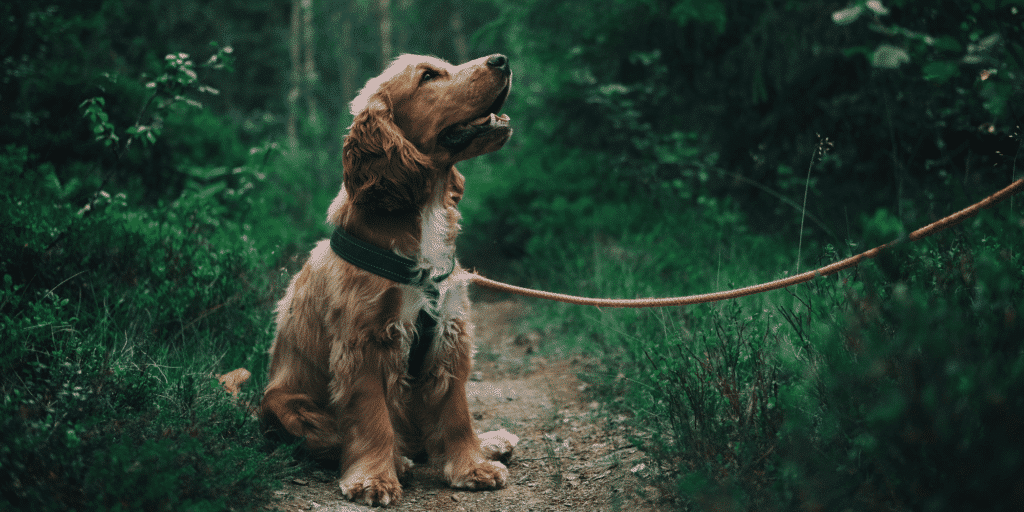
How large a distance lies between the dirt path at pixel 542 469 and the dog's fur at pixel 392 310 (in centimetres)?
10

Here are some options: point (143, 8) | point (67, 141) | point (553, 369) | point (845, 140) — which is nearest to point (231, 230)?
point (67, 141)

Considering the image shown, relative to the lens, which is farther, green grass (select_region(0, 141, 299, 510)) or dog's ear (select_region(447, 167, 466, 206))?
dog's ear (select_region(447, 167, 466, 206))

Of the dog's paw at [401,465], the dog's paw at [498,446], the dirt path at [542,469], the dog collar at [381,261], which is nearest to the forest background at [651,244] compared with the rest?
the dirt path at [542,469]

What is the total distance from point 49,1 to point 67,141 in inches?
67.3

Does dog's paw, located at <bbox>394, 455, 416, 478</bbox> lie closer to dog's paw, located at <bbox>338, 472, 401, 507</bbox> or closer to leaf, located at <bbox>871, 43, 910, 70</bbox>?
dog's paw, located at <bbox>338, 472, 401, 507</bbox>

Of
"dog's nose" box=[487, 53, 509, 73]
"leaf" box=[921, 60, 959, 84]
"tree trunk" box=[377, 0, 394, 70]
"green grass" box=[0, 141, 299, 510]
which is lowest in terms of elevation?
"green grass" box=[0, 141, 299, 510]

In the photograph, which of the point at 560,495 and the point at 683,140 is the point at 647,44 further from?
the point at 560,495

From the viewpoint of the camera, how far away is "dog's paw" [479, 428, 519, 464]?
303 centimetres

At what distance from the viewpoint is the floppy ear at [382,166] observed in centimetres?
272

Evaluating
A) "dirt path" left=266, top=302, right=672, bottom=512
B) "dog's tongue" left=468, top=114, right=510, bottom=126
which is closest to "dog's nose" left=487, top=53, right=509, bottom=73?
"dog's tongue" left=468, top=114, right=510, bottom=126

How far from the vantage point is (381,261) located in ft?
8.87

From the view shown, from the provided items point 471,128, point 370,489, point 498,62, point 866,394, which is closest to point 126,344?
point 370,489

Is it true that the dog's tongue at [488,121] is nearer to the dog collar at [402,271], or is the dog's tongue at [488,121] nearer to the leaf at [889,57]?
the dog collar at [402,271]

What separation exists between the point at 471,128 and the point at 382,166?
439 millimetres
